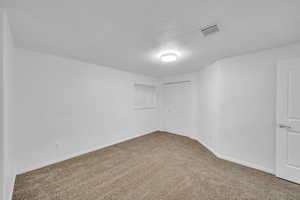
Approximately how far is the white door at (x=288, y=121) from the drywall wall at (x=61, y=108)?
3.55 meters

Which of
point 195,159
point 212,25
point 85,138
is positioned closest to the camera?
point 212,25

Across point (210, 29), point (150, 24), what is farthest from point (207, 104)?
point (150, 24)

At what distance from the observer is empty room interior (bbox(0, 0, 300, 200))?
1.26 meters

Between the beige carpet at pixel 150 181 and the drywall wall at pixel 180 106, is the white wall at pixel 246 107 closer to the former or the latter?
the beige carpet at pixel 150 181

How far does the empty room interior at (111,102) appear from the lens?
1258 mm

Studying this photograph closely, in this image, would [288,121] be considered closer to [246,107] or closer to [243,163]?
[246,107]

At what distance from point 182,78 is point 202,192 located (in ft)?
11.2

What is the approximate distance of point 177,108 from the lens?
4.56 m

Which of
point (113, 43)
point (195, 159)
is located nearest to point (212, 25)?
point (113, 43)

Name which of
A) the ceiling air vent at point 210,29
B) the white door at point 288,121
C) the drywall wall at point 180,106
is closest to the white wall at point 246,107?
the white door at point 288,121

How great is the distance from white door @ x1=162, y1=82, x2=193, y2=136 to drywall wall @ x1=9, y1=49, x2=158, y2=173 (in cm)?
187

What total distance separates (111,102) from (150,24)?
2.55 meters

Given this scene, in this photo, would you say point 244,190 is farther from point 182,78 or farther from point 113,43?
point 182,78

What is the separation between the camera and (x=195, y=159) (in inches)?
100
